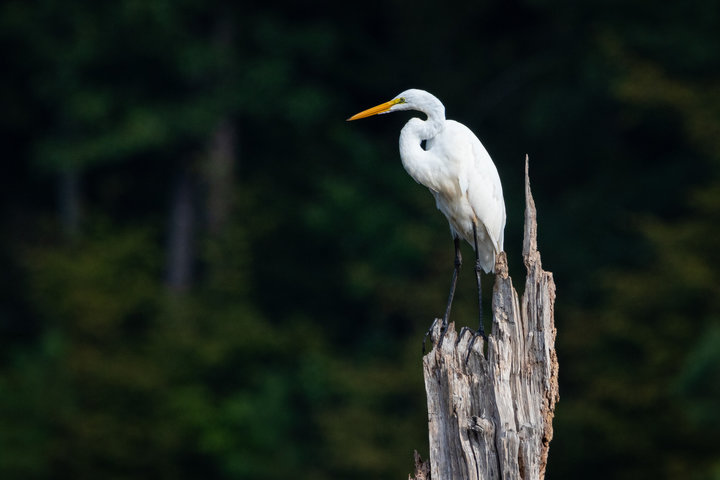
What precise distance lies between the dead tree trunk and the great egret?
2.96 feet

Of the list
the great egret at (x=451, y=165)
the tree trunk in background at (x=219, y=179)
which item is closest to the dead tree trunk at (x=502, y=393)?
the great egret at (x=451, y=165)

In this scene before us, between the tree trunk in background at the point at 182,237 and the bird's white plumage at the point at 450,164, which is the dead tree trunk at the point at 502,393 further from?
the tree trunk in background at the point at 182,237

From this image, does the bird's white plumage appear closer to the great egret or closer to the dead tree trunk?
the great egret

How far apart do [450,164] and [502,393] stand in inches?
52.8

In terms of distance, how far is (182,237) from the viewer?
54.1 feet

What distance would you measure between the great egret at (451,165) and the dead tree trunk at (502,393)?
35.6 inches

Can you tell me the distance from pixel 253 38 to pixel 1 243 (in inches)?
159

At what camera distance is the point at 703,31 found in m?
14.2

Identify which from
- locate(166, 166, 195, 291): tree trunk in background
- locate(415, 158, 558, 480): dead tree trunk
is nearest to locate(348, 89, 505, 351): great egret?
locate(415, 158, 558, 480): dead tree trunk

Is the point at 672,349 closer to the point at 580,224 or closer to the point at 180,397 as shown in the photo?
the point at 580,224

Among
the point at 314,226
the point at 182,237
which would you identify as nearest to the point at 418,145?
the point at 314,226

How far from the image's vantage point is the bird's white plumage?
5.76 meters

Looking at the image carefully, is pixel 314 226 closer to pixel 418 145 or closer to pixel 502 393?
pixel 418 145

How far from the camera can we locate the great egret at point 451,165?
5.76 metres
